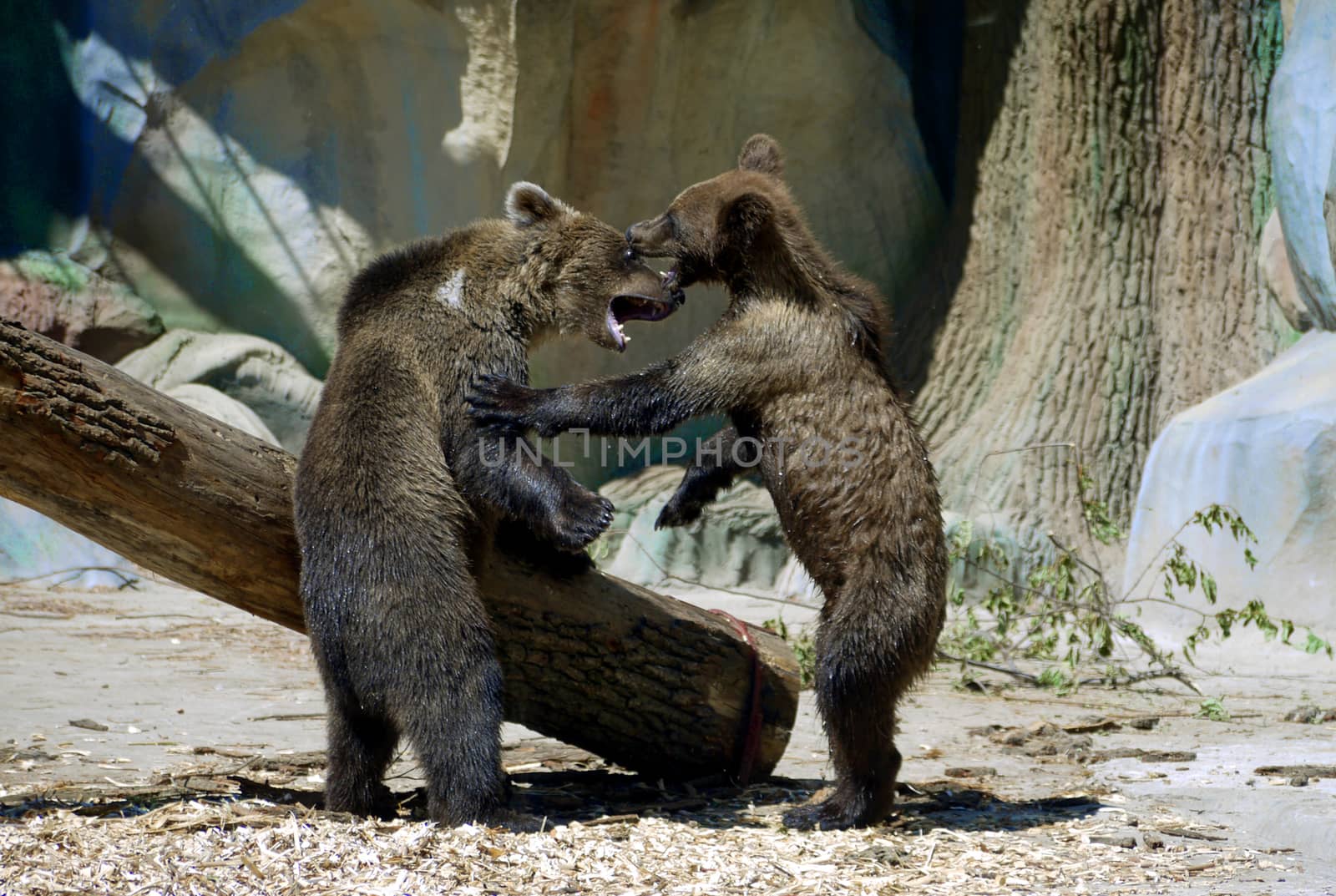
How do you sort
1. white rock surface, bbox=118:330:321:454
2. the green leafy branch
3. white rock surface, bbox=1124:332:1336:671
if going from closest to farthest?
the green leafy branch → white rock surface, bbox=1124:332:1336:671 → white rock surface, bbox=118:330:321:454

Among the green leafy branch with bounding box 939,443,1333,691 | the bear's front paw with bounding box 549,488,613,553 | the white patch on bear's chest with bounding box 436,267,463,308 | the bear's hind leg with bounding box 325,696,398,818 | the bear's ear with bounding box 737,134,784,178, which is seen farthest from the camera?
the green leafy branch with bounding box 939,443,1333,691

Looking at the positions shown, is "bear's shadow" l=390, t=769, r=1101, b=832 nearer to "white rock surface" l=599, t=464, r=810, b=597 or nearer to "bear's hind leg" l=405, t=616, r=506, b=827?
"bear's hind leg" l=405, t=616, r=506, b=827

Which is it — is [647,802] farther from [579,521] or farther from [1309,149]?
[1309,149]

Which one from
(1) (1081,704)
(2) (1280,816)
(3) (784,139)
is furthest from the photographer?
(3) (784,139)

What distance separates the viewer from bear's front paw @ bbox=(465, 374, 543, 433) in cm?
440

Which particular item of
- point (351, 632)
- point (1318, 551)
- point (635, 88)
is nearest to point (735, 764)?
point (351, 632)

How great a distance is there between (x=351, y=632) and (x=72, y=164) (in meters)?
9.02

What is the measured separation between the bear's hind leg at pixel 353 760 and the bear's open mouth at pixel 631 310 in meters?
1.67

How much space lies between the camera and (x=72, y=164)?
453 inches

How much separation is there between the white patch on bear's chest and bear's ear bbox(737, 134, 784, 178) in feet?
4.16

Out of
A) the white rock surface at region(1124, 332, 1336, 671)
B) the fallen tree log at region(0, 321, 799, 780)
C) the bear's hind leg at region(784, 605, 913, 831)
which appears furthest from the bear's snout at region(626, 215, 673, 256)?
the white rock surface at region(1124, 332, 1336, 671)

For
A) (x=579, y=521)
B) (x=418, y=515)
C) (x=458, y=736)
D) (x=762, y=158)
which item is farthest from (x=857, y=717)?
(x=762, y=158)

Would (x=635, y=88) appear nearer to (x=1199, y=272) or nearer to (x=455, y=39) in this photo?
(x=455, y=39)

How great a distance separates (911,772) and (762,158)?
2552 millimetres
